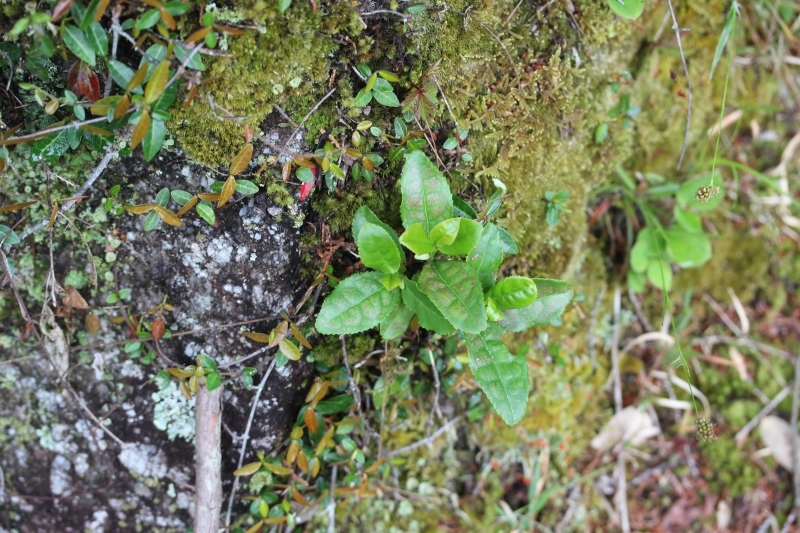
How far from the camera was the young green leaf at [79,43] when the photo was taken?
5.24 ft

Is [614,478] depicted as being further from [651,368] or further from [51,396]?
[51,396]

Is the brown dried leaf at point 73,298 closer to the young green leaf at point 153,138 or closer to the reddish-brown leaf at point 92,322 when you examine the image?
the reddish-brown leaf at point 92,322

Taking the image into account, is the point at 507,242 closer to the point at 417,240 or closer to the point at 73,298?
the point at 417,240

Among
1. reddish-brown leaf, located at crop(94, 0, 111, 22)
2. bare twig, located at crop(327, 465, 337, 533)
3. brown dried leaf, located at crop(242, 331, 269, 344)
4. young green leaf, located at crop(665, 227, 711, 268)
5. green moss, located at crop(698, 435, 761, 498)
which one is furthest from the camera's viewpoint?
green moss, located at crop(698, 435, 761, 498)

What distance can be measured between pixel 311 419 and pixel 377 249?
813 mm

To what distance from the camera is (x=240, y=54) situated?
1751mm

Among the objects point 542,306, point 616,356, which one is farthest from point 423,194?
point 616,356

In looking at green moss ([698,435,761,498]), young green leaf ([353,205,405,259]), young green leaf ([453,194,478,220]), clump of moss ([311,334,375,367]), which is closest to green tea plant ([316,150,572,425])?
young green leaf ([353,205,405,259])

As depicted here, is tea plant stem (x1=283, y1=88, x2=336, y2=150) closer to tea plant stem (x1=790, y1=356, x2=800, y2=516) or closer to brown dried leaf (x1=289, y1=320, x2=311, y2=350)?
brown dried leaf (x1=289, y1=320, x2=311, y2=350)

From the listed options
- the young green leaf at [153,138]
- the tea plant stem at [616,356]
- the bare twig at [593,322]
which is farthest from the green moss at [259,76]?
the tea plant stem at [616,356]

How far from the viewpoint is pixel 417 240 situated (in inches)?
71.3

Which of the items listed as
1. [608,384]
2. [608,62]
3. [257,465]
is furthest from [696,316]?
[257,465]

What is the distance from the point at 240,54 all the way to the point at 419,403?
65.9 inches

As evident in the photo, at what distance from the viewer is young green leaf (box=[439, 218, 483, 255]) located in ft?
5.88
